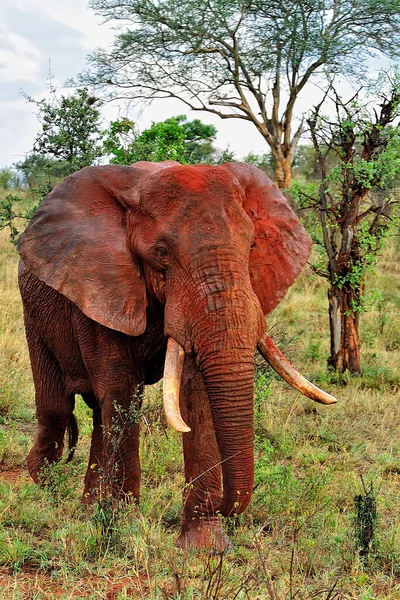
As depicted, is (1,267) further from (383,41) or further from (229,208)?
(383,41)

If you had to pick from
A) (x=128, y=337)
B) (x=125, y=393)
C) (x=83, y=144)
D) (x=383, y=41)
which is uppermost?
(x=383, y=41)

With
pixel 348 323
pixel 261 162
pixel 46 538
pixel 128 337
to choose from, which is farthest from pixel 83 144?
pixel 261 162

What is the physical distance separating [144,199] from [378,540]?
6.87 ft

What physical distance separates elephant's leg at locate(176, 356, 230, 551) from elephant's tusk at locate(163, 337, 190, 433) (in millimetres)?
452

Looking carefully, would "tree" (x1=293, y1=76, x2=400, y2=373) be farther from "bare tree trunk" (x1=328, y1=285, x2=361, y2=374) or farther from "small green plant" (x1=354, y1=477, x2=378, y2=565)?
"small green plant" (x1=354, y1=477, x2=378, y2=565)

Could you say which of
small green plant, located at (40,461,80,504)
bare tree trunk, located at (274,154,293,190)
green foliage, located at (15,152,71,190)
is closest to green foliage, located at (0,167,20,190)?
green foliage, located at (15,152,71,190)

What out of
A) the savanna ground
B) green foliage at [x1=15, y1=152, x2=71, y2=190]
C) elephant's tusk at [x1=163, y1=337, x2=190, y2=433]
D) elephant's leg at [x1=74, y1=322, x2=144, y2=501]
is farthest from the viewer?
green foliage at [x1=15, y1=152, x2=71, y2=190]

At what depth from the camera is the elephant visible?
3.91 metres

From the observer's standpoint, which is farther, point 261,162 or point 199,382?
point 261,162

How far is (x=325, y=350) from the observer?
1004cm

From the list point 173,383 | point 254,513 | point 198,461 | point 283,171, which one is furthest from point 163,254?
point 283,171

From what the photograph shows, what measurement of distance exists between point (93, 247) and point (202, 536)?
1601mm

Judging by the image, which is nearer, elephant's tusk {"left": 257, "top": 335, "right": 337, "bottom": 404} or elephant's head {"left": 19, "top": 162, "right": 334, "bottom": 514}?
elephant's head {"left": 19, "top": 162, "right": 334, "bottom": 514}

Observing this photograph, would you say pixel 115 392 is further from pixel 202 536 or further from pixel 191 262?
pixel 191 262
